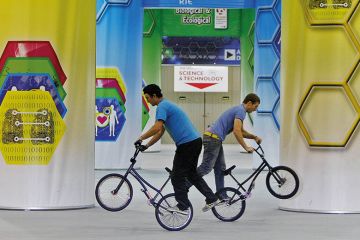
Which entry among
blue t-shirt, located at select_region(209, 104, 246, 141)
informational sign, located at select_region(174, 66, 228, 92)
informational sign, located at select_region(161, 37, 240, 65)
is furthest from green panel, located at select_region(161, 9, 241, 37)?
blue t-shirt, located at select_region(209, 104, 246, 141)

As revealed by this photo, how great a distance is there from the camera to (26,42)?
413 inches

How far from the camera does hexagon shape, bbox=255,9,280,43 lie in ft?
61.8

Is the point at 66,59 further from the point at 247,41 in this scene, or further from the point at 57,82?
the point at 247,41

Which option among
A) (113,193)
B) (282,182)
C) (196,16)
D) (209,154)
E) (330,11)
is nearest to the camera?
(113,193)

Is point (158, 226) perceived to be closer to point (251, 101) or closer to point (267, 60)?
point (251, 101)

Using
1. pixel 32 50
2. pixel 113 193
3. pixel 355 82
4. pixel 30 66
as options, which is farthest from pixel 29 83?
pixel 355 82

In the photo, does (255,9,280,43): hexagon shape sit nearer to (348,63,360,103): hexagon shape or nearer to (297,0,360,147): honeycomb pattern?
(297,0,360,147): honeycomb pattern

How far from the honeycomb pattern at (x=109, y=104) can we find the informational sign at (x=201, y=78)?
18687mm

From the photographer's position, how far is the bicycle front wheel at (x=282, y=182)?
33.7ft

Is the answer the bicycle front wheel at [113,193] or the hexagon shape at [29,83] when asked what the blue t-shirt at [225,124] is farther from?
the hexagon shape at [29,83]

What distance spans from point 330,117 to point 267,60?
27.9ft

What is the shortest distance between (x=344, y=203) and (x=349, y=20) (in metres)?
2.44

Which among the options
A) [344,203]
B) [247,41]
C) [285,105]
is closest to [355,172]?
[344,203]

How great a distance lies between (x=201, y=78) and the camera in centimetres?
3756
